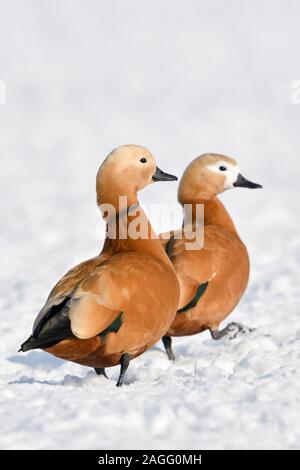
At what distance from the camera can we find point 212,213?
9.52 metres

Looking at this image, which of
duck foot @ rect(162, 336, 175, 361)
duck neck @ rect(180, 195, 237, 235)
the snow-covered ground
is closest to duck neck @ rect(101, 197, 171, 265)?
the snow-covered ground

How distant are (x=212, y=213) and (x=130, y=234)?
2.30m

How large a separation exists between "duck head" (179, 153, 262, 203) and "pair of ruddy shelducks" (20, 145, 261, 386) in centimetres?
48

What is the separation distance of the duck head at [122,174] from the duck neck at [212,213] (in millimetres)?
1691

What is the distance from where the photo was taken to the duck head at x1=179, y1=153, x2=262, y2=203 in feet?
31.7

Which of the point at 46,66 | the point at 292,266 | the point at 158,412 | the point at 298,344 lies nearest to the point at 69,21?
the point at 46,66

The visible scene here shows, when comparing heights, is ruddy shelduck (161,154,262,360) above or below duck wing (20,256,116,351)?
below

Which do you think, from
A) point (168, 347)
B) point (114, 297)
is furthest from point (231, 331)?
point (114, 297)

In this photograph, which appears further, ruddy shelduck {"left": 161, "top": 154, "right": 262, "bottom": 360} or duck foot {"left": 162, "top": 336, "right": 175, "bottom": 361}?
duck foot {"left": 162, "top": 336, "right": 175, "bottom": 361}

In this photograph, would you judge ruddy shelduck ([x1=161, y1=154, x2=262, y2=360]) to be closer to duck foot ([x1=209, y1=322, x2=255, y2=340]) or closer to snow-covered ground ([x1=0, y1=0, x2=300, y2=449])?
duck foot ([x1=209, y1=322, x2=255, y2=340])

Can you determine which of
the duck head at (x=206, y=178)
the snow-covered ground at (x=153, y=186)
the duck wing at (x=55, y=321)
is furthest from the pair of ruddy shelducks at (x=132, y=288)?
the duck head at (x=206, y=178)

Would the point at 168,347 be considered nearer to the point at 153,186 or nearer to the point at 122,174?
the point at 122,174

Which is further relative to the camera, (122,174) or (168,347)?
(168,347)
